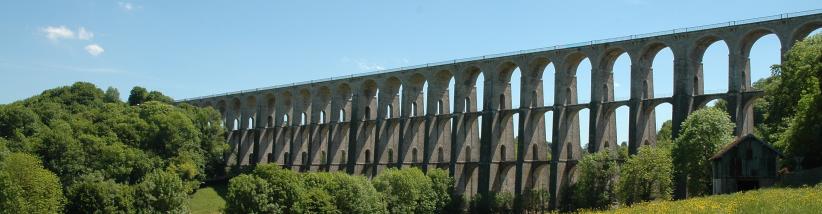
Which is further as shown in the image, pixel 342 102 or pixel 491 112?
pixel 342 102

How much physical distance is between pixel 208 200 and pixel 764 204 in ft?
191

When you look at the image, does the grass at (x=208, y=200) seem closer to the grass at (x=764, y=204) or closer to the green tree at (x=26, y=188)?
the green tree at (x=26, y=188)

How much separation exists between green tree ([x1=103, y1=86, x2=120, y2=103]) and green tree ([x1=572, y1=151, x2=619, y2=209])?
5797 cm

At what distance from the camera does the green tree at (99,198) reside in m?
55.4

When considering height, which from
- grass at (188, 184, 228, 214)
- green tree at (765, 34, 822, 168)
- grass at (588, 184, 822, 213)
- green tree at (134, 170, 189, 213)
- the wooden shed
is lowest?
grass at (188, 184, 228, 214)

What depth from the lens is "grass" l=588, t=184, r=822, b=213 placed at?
29312 mm

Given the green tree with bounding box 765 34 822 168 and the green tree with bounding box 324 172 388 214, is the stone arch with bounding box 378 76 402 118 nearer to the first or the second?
the green tree with bounding box 324 172 388 214

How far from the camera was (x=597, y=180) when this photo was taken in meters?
59.1

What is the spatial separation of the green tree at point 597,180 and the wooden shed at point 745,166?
13.3 metres

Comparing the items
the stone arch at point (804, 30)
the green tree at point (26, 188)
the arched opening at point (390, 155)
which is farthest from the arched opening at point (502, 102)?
the green tree at point (26, 188)

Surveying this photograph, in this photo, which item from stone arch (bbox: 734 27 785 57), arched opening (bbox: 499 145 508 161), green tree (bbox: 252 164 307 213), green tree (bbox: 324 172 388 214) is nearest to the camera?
green tree (bbox: 252 164 307 213)

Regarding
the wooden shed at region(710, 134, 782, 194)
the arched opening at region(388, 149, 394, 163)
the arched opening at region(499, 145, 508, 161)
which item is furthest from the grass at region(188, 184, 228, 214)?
the wooden shed at region(710, 134, 782, 194)

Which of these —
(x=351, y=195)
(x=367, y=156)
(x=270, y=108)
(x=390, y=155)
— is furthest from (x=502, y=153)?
(x=270, y=108)

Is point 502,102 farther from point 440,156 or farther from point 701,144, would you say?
point 701,144
